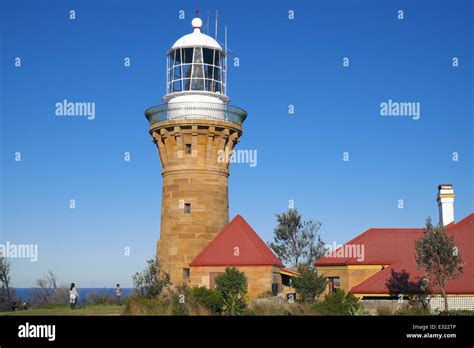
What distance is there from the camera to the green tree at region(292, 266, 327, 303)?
3819 cm

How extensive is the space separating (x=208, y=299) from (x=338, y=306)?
5973mm

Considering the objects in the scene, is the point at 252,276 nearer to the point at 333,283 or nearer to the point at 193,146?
the point at 333,283

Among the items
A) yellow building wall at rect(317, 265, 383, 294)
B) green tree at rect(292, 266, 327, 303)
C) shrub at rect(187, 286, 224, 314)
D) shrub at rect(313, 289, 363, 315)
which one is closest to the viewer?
shrub at rect(313, 289, 363, 315)

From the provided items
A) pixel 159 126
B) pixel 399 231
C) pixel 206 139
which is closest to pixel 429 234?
pixel 399 231

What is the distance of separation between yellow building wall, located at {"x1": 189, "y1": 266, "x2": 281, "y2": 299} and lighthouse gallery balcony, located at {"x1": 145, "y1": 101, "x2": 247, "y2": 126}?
28.1 feet

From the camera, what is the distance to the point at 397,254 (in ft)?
128

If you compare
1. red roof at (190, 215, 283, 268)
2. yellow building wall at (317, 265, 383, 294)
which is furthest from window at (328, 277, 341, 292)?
red roof at (190, 215, 283, 268)

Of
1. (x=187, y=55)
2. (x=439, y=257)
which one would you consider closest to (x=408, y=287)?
(x=439, y=257)

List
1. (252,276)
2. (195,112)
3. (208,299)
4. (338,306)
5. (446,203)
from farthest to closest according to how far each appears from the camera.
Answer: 1. (446,203)
2. (195,112)
3. (252,276)
4. (208,299)
5. (338,306)

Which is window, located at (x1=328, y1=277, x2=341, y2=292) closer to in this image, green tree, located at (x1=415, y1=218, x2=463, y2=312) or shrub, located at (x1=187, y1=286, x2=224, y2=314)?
green tree, located at (x1=415, y1=218, x2=463, y2=312)

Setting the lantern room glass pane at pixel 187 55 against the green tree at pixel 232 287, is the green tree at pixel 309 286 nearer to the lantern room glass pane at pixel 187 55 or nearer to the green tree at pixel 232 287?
the green tree at pixel 232 287

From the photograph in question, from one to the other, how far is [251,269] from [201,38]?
1346 centimetres
